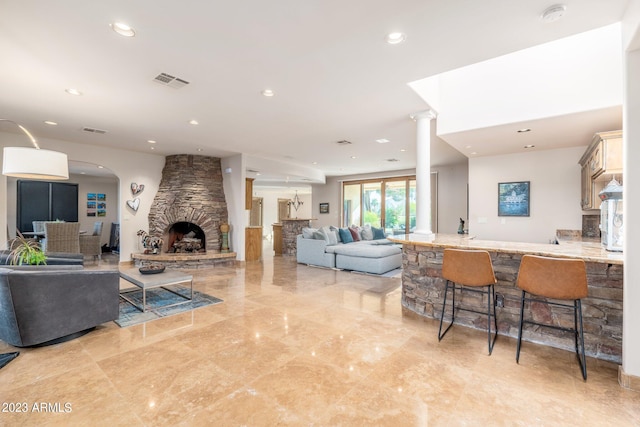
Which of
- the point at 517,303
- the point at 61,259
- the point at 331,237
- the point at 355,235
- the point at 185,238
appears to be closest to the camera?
the point at 517,303

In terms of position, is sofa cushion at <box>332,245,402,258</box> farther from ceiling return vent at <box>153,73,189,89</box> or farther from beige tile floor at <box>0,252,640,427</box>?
ceiling return vent at <box>153,73,189,89</box>

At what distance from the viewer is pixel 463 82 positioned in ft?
13.3

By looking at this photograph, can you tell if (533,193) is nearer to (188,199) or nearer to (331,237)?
(331,237)

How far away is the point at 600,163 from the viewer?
338 centimetres

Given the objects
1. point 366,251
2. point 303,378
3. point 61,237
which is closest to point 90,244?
point 61,237

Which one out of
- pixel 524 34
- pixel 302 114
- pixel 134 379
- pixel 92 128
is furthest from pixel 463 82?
pixel 92 128

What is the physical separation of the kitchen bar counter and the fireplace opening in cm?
558

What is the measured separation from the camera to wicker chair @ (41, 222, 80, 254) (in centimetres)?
629

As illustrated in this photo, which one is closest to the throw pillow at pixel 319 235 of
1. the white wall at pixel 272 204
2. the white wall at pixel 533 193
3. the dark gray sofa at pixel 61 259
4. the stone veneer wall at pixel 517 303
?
the white wall at pixel 533 193

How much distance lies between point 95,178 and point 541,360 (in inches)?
473

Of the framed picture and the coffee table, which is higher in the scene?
the framed picture

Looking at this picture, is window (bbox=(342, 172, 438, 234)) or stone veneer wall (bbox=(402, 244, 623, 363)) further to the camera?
window (bbox=(342, 172, 438, 234))

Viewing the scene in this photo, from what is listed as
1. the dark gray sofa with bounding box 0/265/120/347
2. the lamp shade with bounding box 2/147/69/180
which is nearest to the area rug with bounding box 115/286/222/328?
the dark gray sofa with bounding box 0/265/120/347

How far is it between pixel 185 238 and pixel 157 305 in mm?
3855
